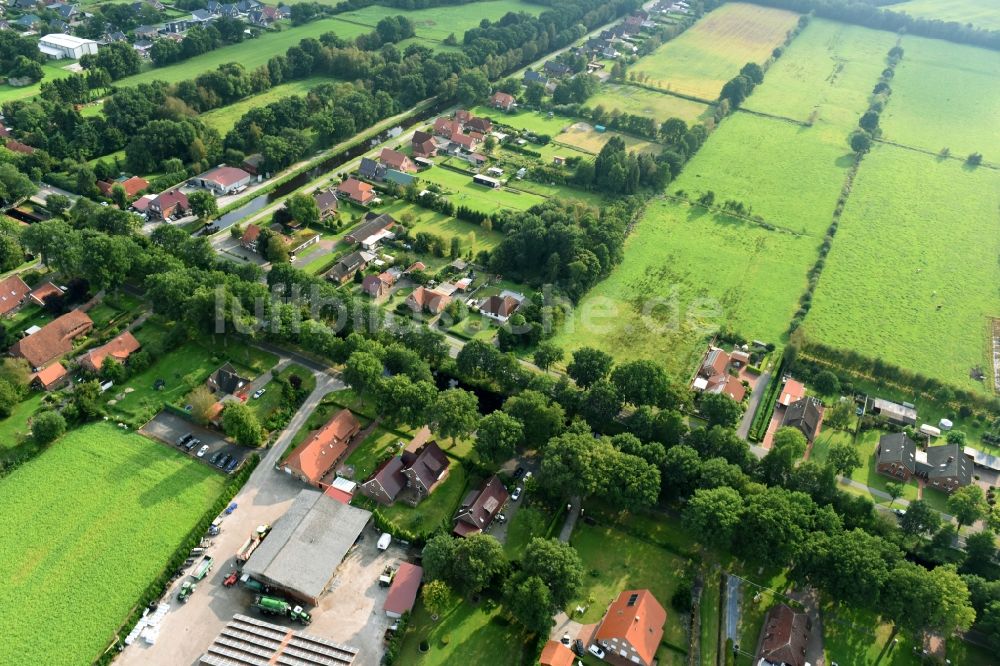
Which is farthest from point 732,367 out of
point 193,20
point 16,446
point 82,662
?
point 193,20

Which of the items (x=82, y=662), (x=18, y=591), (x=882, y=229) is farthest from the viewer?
(x=882, y=229)

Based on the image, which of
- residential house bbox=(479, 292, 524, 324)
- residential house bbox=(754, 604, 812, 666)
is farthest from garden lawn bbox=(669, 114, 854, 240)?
residential house bbox=(754, 604, 812, 666)

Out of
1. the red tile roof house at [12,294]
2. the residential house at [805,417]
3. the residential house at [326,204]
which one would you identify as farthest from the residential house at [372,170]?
the residential house at [805,417]

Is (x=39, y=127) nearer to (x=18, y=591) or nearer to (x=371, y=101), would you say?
(x=371, y=101)

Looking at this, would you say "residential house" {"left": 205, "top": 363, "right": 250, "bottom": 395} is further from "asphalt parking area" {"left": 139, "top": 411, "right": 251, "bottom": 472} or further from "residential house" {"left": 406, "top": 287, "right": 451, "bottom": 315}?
"residential house" {"left": 406, "top": 287, "right": 451, "bottom": 315}

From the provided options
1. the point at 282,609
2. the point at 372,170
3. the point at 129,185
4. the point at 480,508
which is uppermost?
the point at 129,185

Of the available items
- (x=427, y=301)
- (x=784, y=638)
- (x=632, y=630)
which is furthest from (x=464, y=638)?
(x=427, y=301)

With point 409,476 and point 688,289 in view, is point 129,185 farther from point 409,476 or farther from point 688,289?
point 688,289
